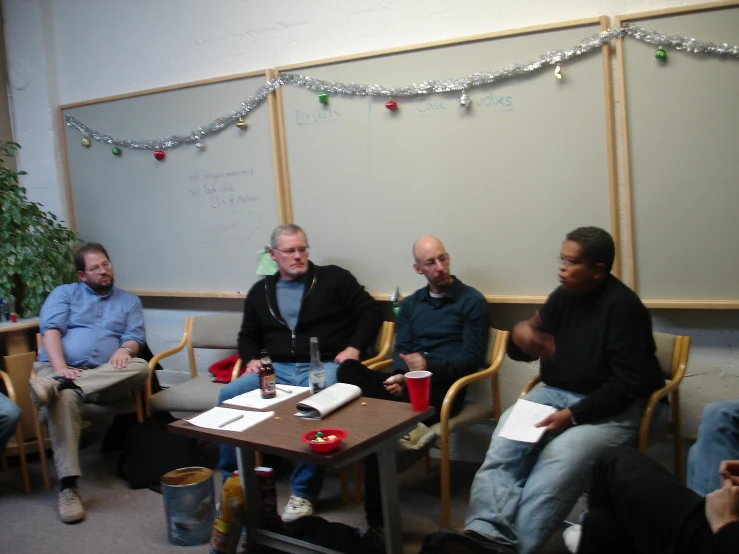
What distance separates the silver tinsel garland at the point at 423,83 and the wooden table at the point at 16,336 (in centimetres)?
119

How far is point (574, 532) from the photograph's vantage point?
2.52m

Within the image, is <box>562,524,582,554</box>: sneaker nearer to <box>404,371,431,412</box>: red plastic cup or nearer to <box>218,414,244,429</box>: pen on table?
<box>404,371,431,412</box>: red plastic cup

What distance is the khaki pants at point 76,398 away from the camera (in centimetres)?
324

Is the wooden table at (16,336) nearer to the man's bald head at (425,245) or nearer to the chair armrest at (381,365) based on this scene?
the chair armrest at (381,365)

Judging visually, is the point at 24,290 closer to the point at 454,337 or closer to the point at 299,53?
the point at 299,53

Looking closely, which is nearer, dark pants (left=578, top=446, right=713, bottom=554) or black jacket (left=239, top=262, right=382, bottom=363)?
dark pants (left=578, top=446, right=713, bottom=554)

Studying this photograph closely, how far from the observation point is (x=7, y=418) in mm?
3215

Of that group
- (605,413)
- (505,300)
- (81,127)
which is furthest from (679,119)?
(81,127)

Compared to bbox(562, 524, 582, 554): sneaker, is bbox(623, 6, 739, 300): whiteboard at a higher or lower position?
higher

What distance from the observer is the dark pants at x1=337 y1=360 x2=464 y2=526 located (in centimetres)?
264

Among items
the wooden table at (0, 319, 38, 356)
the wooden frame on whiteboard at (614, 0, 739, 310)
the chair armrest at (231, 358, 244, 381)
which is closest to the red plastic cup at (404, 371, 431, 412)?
the wooden frame on whiteboard at (614, 0, 739, 310)

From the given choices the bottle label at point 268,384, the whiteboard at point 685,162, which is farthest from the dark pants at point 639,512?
the whiteboard at point 685,162

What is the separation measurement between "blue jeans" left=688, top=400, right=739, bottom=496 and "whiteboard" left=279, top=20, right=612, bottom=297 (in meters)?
1.10

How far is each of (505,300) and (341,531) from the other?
1.31 meters
